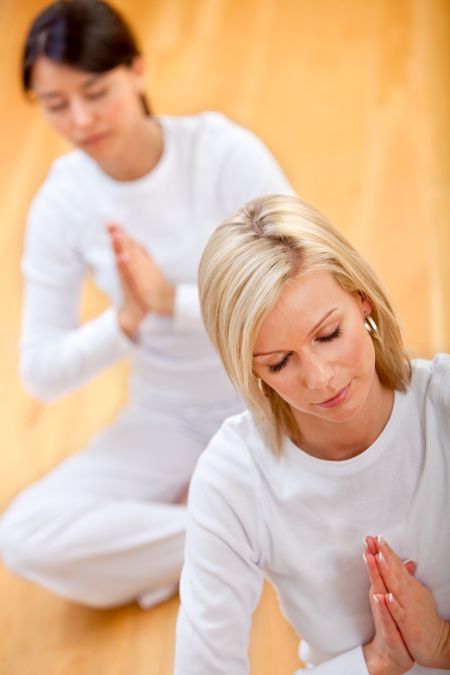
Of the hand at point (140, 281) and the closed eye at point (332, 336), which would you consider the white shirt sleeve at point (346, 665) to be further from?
the hand at point (140, 281)

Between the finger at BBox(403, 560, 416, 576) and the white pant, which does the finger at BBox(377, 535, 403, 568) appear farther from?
the white pant

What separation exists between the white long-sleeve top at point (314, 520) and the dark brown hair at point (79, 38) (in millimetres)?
821

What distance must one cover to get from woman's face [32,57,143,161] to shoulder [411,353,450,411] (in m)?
0.85

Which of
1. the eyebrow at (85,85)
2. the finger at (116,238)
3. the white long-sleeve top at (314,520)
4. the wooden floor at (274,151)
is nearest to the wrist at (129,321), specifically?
the finger at (116,238)

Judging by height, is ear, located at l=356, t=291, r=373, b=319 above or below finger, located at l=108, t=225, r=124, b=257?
above

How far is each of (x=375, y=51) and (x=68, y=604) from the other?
80.2 inches

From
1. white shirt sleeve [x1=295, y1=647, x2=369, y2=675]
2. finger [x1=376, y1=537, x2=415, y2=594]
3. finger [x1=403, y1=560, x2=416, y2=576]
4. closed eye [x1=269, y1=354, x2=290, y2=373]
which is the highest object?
closed eye [x1=269, y1=354, x2=290, y2=373]

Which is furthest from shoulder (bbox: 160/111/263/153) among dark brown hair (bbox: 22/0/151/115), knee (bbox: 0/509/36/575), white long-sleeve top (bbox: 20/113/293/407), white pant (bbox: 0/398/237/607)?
knee (bbox: 0/509/36/575)

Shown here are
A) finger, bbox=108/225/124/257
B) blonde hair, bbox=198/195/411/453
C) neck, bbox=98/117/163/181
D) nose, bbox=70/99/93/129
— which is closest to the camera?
blonde hair, bbox=198/195/411/453

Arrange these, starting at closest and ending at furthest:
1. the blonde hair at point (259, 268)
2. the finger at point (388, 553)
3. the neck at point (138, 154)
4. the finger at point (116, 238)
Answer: the blonde hair at point (259, 268) < the finger at point (388, 553) < the finger at point (116, 238) < the neck at point (138, 154)

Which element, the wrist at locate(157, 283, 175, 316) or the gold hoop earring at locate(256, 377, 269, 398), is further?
the wrist at locate(157, 283, 175, 316)

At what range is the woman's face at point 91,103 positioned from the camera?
6.07ft

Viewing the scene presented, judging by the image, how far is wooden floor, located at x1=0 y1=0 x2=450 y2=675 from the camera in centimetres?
199

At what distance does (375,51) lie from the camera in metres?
3.37
